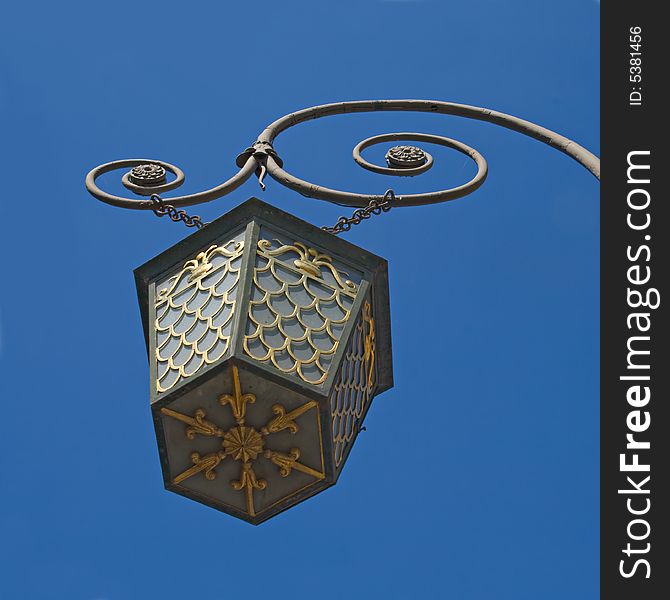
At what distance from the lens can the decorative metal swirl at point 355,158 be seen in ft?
34.2

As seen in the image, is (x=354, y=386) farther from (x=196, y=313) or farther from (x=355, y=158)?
(x=355, y=158)

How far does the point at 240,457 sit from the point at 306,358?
81cm

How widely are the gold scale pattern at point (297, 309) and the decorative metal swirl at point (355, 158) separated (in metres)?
0.47

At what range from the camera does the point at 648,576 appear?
7965 mm

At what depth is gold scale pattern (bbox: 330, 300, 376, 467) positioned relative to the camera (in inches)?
393

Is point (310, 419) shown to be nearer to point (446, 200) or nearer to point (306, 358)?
point (306, 358)

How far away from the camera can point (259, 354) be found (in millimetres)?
9484

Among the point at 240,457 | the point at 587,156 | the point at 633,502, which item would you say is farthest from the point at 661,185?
the point at 240,457

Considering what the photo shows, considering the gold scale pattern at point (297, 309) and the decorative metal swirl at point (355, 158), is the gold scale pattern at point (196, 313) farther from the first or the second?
the decorative metal swirl at point (355, 158)

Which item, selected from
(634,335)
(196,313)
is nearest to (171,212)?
(196,313)

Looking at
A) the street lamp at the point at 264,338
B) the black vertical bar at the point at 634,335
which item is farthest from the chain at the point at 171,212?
the black vertical bar at the point at 634,335

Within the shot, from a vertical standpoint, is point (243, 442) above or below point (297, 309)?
below

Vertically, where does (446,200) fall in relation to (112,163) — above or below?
below

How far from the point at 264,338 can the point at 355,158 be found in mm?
2439
